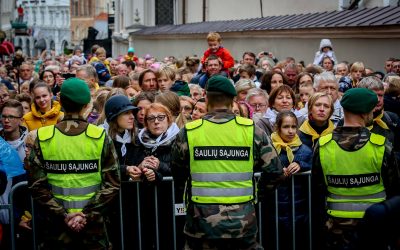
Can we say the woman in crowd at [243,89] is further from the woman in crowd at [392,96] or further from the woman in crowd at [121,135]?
the woman in crowd at [121,135]

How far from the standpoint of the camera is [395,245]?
3471mm

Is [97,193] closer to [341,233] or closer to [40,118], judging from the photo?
[341,233]

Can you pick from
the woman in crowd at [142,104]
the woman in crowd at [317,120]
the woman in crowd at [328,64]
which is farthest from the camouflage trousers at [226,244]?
the woman in crowd at [328,64]

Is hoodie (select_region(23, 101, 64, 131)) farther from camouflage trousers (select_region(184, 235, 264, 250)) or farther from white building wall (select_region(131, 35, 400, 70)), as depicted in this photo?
white building wall (select_region(131, 35, 400, 70))

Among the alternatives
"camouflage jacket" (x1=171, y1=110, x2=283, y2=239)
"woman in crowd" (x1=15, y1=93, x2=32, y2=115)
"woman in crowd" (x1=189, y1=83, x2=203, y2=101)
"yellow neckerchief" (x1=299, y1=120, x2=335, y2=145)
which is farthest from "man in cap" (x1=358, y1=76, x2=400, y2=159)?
"woman in crowd" (x1=15, y1=93, x2=32, y2=115)

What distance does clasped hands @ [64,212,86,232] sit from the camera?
5.45 m

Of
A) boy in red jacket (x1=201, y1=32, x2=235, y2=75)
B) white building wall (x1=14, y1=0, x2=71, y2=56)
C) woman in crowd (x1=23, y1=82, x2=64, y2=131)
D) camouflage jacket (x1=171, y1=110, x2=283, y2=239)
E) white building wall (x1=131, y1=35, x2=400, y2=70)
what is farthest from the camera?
white building wall (x1=14, y1=0, x2=71, y2=56)

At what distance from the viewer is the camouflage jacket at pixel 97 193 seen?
5.50 metres

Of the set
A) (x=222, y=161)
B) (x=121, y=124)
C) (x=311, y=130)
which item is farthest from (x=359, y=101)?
(x=121, y=124)

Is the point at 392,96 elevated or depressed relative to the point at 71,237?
elevated

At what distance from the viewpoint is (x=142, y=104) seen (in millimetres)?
7828

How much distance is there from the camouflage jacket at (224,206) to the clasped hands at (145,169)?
0.86 metres

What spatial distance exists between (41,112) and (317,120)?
3.36 m

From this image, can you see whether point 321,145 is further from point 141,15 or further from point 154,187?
point 141,15
